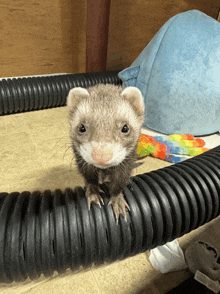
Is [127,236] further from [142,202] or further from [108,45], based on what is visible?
[108,45]

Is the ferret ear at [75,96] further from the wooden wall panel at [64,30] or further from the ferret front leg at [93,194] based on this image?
the wooden wall panel at [64,30]

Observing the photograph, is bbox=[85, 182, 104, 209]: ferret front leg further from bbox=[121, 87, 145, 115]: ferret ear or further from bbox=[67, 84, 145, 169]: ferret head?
bbox=[121, 87, 145, 115]: ferret ear

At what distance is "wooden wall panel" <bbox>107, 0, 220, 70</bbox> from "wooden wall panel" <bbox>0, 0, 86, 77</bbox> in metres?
0.39

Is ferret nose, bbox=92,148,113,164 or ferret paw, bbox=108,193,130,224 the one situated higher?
ferret nose, bbox=92,148,113,164

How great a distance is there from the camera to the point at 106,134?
2.32ft

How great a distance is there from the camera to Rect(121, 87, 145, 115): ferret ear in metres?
0.84

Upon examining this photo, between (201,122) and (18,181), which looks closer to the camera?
(18,181)

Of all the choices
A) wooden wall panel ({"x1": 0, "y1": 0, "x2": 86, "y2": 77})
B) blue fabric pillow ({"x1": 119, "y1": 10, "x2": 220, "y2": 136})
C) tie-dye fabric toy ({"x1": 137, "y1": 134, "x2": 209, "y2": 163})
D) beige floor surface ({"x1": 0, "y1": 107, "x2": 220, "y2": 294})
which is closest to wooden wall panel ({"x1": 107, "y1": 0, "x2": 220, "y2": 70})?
wooden wall panel ({"x1": 0, "y1": 0, "x2": 86, "y2": 77})

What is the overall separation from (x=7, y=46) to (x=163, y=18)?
69.3 inches

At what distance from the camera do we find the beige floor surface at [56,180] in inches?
36.4

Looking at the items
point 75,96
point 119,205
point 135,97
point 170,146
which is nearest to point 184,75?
point 170,146

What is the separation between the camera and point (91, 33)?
104 inches

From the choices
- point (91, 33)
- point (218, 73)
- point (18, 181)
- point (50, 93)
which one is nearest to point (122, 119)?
point (18, 181)

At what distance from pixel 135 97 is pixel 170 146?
95cm
